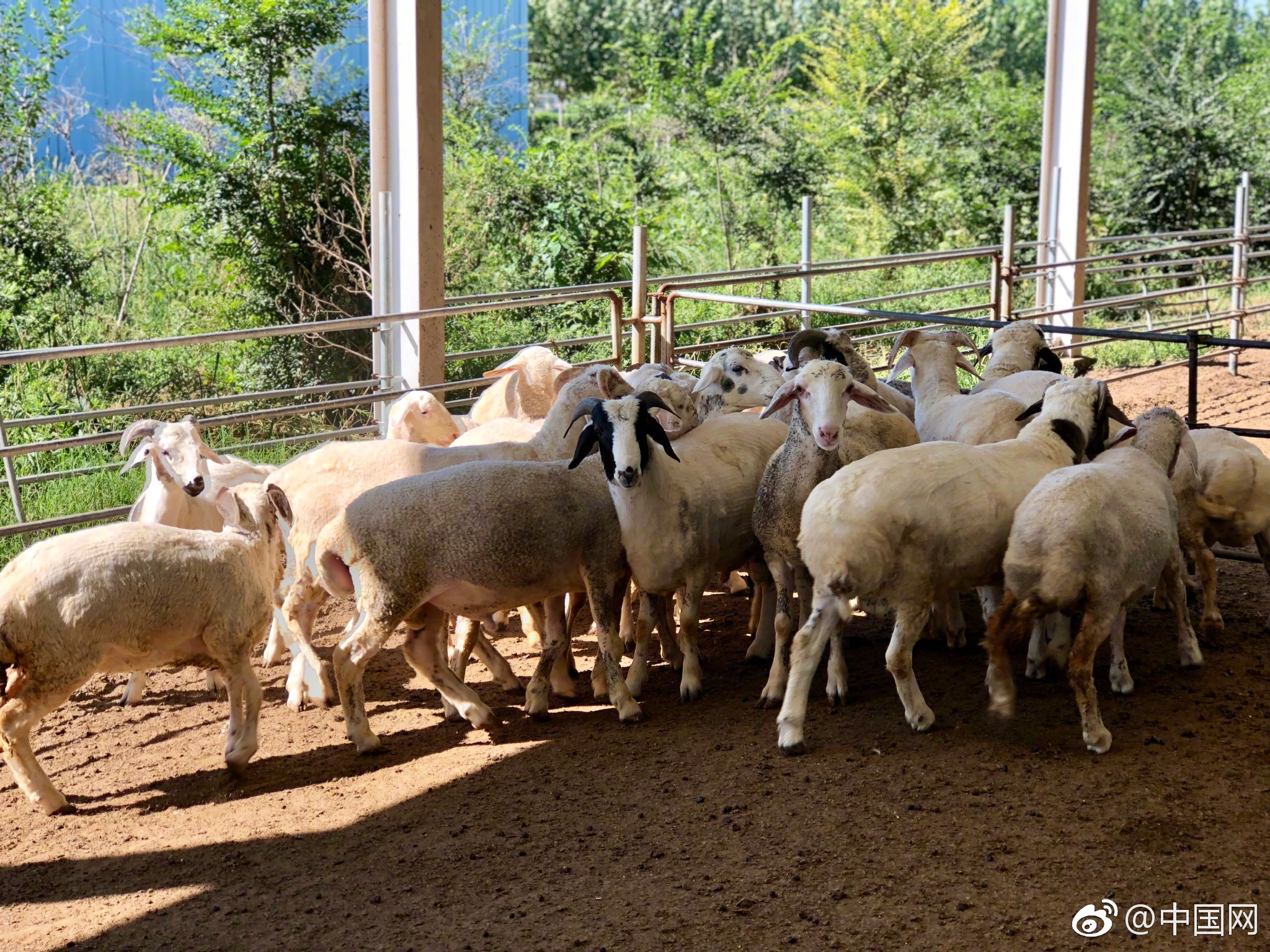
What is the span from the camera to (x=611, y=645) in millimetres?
4984

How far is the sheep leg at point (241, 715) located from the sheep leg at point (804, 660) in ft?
6.65

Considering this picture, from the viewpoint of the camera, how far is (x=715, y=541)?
17.0 ft

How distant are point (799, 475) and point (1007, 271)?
7119 millimetres

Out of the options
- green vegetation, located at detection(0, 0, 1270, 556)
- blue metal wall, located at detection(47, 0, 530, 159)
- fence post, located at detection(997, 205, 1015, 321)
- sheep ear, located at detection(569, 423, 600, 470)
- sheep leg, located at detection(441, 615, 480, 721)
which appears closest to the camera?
sheep ear, located at detection(569, 423, 600, 470)

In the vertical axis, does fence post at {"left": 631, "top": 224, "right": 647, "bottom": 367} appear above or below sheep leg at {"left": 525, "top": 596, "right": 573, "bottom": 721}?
above

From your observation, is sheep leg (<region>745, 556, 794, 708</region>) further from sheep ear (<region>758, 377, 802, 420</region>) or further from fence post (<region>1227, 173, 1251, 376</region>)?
fence post (<region>1227, 173, 1251, 376</region>)

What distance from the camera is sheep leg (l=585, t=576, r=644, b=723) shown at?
194 inches

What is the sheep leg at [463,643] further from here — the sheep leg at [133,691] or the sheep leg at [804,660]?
the sheep leg at [804,660]

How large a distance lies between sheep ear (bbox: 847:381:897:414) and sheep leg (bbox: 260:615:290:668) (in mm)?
3084

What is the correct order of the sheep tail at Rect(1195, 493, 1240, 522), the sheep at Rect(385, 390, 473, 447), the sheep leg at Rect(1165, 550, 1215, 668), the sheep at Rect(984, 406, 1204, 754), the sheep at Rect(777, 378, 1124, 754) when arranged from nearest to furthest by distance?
1. the sheep at Rect(984, 406, 1204, 754)
2. the sheep at Rect(777, 378, 1124, 754)
3. the sheep leg at Rect(1165, 550, 1215, 668)
4. the sheep tail at Rect(1195, 493, 1240, 522)
5. the sheep at Rect(385, 390, 473, 447)

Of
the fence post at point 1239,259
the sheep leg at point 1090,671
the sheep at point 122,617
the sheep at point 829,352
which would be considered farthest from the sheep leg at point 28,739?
the fence post at point 1239,259

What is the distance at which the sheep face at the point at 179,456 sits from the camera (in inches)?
211

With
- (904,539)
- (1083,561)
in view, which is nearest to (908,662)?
(904,539)

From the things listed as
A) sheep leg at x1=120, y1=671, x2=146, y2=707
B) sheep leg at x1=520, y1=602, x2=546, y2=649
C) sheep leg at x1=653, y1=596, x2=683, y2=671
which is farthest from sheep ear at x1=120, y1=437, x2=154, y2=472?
sheep leg at x1=653, y1=596, x2=683, y2=671
